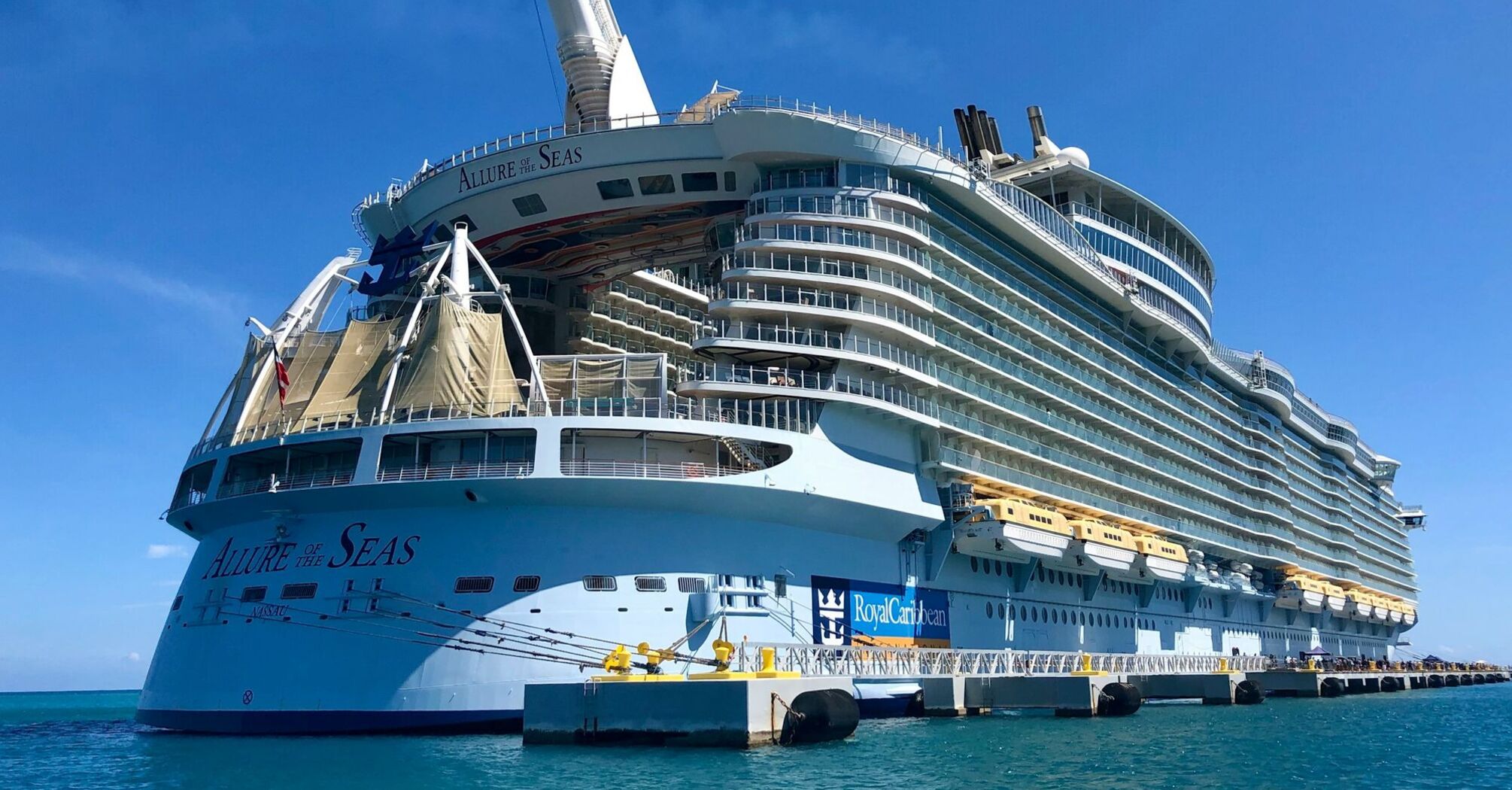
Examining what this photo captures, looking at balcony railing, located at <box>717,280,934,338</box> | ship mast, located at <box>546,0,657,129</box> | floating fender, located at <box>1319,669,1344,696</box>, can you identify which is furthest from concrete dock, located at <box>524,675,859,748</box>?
floating fender, located at <box>1319,669,1344,696</box>

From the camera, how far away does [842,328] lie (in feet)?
151

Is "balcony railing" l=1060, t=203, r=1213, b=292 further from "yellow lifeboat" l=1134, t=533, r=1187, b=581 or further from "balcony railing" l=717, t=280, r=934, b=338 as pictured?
"balcony railing" l=717, t=280, r=934, b=338

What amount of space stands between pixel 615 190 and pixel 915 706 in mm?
22275

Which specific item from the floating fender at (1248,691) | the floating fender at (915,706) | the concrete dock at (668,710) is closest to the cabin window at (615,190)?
the floating fender at (915,706)

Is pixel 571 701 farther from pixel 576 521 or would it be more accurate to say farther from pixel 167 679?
pixel 167 679

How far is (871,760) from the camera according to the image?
2892 centimetres

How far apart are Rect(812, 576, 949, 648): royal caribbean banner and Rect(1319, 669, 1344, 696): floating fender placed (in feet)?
107

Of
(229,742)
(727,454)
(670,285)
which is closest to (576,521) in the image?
(727,454)

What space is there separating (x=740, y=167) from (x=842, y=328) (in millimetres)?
7989

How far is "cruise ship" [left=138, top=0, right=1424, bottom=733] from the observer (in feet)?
125

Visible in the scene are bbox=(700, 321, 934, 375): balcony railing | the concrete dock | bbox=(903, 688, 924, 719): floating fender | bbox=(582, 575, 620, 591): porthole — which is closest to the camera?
the concrete dock

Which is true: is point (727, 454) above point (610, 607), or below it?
above

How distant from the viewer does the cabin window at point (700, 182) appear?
49594 mm

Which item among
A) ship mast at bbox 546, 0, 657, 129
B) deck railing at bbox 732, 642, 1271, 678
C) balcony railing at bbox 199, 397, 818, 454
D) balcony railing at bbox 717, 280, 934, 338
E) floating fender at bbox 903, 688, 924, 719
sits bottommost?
floating fender at bbox 903, 688, 924, 719
